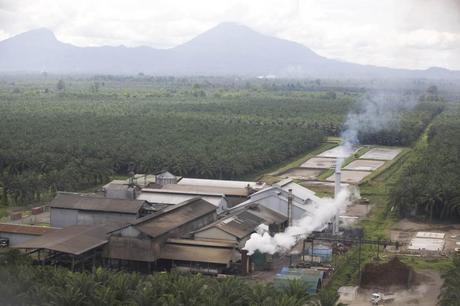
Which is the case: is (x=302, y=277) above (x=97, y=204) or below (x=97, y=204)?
below

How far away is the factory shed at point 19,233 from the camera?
1089 inches

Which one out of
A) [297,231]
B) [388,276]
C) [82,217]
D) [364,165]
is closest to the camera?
[388,276]

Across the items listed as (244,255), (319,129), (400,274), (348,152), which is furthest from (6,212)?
(319,129)

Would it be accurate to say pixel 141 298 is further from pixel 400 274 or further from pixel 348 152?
pixel 348 152

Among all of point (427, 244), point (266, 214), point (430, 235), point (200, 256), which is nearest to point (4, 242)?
point (200, 256)

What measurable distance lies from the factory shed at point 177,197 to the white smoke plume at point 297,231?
4.00 meters

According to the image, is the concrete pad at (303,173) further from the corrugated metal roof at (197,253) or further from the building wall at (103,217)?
the corrugated metal roof at (197,253)

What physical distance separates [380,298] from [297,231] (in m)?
6.88

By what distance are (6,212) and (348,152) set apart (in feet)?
103

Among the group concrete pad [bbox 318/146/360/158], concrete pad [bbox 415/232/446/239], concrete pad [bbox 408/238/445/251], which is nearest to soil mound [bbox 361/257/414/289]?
concrete pad [bbox 408/238/445/251]

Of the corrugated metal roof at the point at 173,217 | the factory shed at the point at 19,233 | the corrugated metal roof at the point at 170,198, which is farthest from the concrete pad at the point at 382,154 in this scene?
the factory shed at the point at 19,233

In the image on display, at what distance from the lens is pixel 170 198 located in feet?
109

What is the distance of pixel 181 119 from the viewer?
68562 mm

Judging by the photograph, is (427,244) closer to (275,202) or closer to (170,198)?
(275,202)
